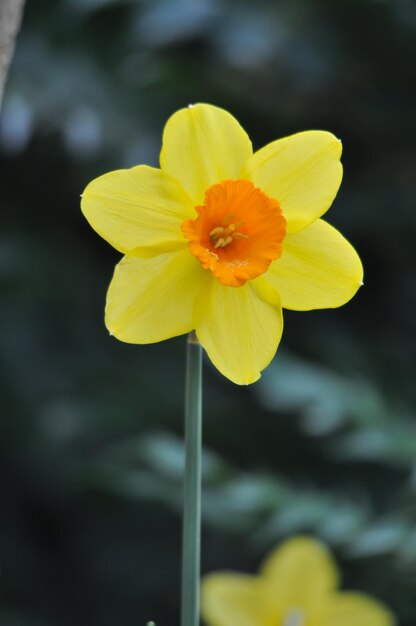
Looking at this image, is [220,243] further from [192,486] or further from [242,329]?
[192,486]

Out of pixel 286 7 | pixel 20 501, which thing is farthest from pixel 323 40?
pixel 20 501

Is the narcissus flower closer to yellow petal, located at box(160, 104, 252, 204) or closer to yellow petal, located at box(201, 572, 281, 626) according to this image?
yellow petal, located at box(160, 104, 252, 204)

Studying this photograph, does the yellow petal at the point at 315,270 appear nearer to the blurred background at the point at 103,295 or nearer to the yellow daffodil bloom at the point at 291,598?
the yellow daffodil bloom at the point at 291,598

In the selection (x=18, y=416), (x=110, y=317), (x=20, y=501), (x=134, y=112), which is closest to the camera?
(x=110, y=317)

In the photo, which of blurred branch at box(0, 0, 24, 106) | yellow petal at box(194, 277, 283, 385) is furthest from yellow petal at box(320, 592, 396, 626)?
blurred branch at box(0, 0, 24, 106)

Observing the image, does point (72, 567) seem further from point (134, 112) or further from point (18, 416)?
point (134, 112)

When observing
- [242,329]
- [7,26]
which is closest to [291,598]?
[242,329]
